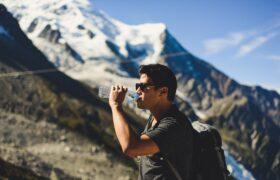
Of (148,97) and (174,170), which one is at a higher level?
(148,97)

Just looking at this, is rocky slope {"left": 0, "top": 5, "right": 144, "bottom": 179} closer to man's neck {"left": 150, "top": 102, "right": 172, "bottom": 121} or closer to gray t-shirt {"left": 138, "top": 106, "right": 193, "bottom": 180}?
man's neck {"left": 150, "top": 102, "right": 172, "bottom": 121}

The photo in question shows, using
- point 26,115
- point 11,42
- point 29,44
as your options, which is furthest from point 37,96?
point 29,44

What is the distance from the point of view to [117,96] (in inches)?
203

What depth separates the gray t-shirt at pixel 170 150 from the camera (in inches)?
197

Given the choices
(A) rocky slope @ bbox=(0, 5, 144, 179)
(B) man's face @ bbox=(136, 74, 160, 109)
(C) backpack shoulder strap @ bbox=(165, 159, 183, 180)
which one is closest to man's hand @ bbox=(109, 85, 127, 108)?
(B) man's face @ bbox=(136, 74, 160, 109)

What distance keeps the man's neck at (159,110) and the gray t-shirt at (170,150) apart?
19 centimetres

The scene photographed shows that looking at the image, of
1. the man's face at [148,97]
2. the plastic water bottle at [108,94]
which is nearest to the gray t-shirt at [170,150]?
the man's face at [148,97]

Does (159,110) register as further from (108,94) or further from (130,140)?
(130,140)

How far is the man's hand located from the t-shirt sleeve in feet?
1.45

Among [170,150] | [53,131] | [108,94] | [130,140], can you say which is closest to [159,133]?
[170,150]

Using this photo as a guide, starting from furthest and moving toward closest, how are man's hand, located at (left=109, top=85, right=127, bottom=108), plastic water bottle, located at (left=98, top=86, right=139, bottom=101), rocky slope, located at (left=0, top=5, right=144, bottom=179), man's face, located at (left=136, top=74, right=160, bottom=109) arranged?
Answer: rocky slope, located at (left=0, top=5, right=144, bottom=179)
man's face, located at (left=136, top=74, right=160, bottom=109)
plastic water bottle, located at (left=98, top=86, right=139, bottom=101)
man's hand, located at (left=109, top=85, right=127, bottom=108)

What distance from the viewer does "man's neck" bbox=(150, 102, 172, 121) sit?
211 inches

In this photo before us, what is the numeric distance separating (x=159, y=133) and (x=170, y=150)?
210 millimetres

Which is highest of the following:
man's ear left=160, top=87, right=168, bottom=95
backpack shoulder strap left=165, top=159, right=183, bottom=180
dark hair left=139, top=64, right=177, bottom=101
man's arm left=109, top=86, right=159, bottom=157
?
dark hair left=139, top=64, right=177, bottom=101
